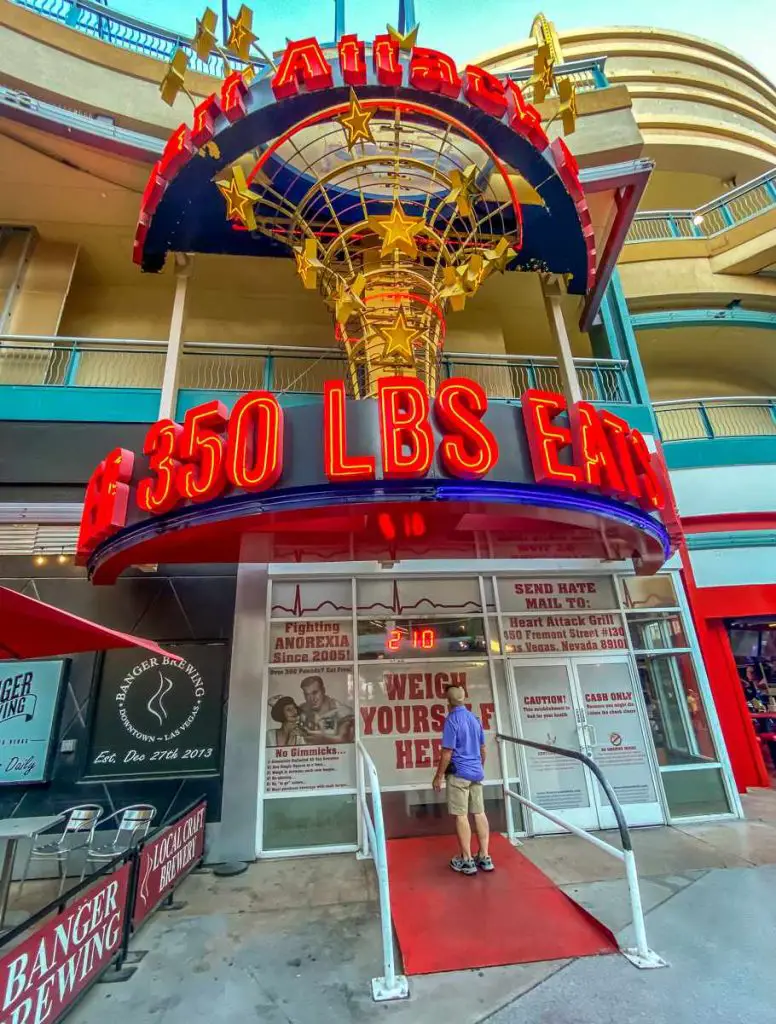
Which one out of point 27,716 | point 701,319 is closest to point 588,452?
point 27,716

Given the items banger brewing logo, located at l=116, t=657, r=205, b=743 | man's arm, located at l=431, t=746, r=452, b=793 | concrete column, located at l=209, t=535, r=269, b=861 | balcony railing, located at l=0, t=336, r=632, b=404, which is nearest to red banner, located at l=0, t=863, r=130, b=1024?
concrete column, located at l=209, t=535, r=269, b=861

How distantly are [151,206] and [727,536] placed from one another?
1159 centimetres

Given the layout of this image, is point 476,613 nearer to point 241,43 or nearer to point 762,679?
point 762,679

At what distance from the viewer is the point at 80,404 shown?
8.65 metres

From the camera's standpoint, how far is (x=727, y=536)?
9.69 metres

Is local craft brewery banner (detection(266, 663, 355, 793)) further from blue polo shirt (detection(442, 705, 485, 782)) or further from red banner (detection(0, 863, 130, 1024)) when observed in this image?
red banner (detection(0, 863, 130, 1024))

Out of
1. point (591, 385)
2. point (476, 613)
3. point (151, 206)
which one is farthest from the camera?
point (591, 385)

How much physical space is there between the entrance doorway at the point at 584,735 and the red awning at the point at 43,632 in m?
6.04

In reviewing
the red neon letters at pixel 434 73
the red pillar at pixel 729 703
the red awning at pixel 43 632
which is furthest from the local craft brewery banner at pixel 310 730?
the red neon letters at pixel 434 73

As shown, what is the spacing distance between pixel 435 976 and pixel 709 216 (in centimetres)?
1807

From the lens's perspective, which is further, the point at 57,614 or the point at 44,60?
the point at 44,60

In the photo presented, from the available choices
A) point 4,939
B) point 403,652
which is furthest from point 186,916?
point 403,652

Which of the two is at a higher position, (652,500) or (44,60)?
(44,60)

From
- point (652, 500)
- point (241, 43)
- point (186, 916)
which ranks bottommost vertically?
point (186, 916)
